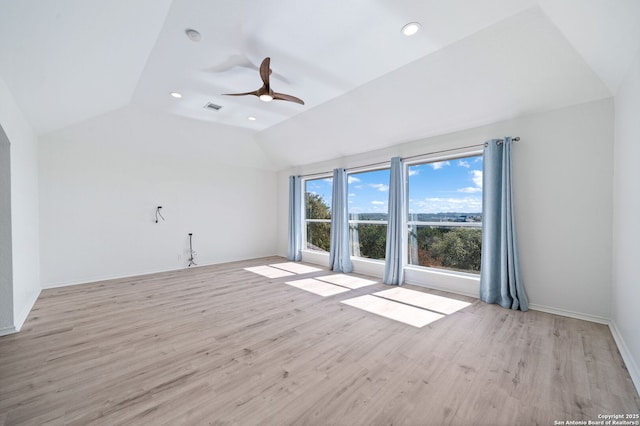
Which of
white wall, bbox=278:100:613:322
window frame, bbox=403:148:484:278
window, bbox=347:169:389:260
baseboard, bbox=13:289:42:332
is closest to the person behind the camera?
baseboard, bbox=13:289:42:332

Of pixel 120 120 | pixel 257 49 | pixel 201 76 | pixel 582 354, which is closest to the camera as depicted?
pixel 582 354

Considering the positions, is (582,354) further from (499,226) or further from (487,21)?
(487,21)

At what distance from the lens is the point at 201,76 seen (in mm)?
3289

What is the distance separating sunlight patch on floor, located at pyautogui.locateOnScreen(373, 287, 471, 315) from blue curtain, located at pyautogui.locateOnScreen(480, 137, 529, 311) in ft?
1.47

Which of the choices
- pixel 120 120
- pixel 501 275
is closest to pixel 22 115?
pixel 120 120

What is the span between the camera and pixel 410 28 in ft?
7.83

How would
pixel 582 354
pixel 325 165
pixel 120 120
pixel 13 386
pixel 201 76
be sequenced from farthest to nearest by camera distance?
pixel 325 165 < pixel 120 120 < pixel 201 76 < pixel 582 354 < pixel 13 386

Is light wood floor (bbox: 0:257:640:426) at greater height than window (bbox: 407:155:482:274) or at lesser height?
lesser

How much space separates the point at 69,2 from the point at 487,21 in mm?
3295

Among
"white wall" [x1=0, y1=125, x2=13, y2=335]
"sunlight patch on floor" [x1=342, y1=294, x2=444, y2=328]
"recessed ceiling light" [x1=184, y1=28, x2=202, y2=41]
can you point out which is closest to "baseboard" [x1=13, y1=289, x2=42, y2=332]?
"white wall" [x1=0, y1=125, x2=13, y2=335]

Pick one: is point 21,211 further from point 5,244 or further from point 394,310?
point 394,310

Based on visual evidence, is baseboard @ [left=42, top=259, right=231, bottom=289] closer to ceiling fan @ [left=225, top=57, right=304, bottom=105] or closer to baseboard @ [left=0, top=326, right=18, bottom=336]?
baseboard @ [left=0, top=326, right=18, bottom=336]

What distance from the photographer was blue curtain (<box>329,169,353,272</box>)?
17.6 ft

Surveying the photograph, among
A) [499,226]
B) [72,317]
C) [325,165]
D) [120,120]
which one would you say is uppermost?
[120,120]
